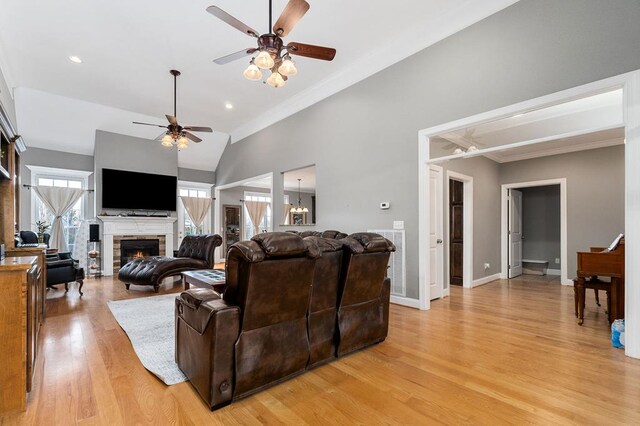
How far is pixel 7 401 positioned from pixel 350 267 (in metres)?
2.35

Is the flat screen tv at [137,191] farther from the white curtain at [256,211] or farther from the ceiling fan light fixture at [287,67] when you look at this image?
the ceiling fan light fixture at [287,67]

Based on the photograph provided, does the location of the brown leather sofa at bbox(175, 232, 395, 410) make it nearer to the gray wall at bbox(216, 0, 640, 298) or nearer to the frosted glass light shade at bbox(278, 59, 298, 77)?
the frosted glass light shade at bbox(278, 59, 298, 77)

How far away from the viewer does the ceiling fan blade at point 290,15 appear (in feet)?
8.45

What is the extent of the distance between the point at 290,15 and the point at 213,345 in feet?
9.06

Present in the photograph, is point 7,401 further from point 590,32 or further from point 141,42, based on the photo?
point 590,32

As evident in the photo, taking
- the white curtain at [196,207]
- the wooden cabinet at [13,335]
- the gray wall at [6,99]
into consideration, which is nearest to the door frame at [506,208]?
the wooden cabinet at [13,335]

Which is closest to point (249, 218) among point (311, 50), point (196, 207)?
point (196, 207)

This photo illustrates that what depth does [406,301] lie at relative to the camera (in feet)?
14.4

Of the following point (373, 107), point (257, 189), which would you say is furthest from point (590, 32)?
point (257, 189)

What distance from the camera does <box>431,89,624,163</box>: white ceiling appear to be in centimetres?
426

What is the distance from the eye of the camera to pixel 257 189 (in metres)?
11.0

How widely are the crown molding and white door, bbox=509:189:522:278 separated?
456cm

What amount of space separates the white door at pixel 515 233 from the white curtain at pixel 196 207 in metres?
8.33

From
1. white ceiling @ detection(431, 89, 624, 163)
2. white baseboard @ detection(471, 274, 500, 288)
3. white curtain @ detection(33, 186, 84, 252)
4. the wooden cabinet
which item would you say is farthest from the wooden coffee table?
white curtain @ detection(33, 186, 84, 252)
